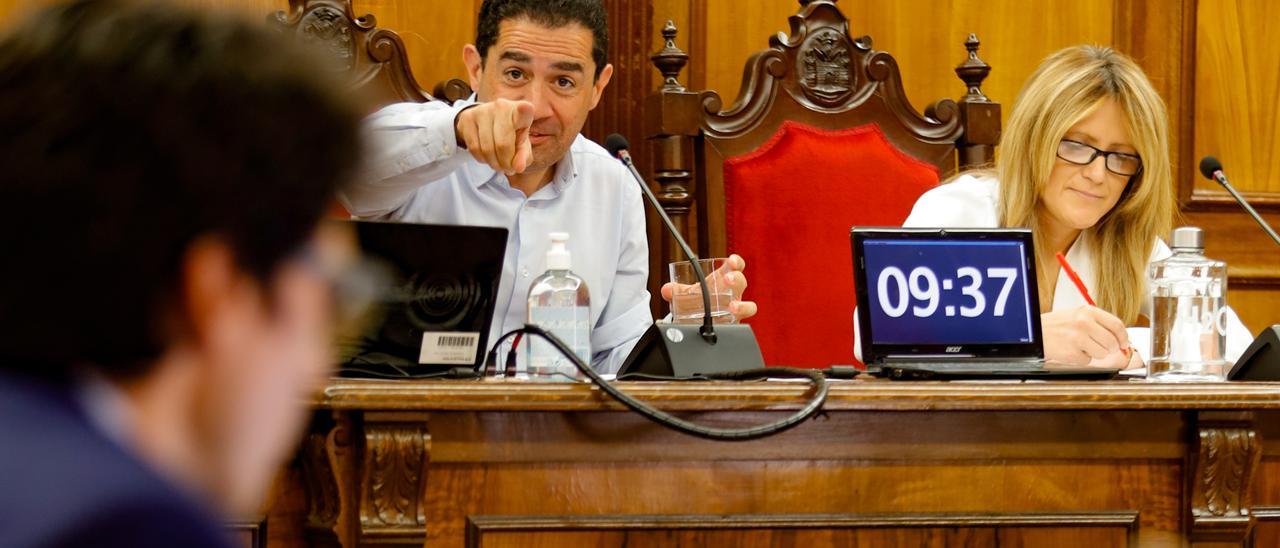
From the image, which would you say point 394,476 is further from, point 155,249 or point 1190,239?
point 1190,239

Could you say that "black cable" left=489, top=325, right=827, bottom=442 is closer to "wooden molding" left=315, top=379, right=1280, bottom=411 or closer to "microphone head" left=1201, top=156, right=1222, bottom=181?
"wooden molding" left=315, top=379, right=1280, bottom=411

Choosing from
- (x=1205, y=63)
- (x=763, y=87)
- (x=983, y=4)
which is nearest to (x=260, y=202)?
(x=763, y=87)

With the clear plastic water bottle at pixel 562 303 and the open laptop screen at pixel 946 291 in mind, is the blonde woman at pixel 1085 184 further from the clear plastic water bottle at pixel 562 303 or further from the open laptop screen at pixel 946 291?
the clear plastic water bottle at pixel 562 303

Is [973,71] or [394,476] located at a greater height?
[973,71]

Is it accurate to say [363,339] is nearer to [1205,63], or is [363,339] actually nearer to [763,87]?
[763,87]

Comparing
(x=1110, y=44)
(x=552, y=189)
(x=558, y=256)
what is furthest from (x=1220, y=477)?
(x=1110, y=44)

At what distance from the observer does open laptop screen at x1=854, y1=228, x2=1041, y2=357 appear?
70.8 inches

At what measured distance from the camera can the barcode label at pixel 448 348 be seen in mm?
1630

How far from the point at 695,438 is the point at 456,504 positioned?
25cm

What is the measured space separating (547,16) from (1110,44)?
157 centimetres

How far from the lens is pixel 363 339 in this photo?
162cm

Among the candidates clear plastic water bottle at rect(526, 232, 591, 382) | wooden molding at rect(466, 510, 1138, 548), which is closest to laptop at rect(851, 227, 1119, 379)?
wooden molding at rect(466, 510, 1138, 548)

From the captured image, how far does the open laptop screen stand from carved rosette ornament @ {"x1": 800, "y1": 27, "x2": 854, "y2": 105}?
0.99 metres

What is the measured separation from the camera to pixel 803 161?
2738 mm
